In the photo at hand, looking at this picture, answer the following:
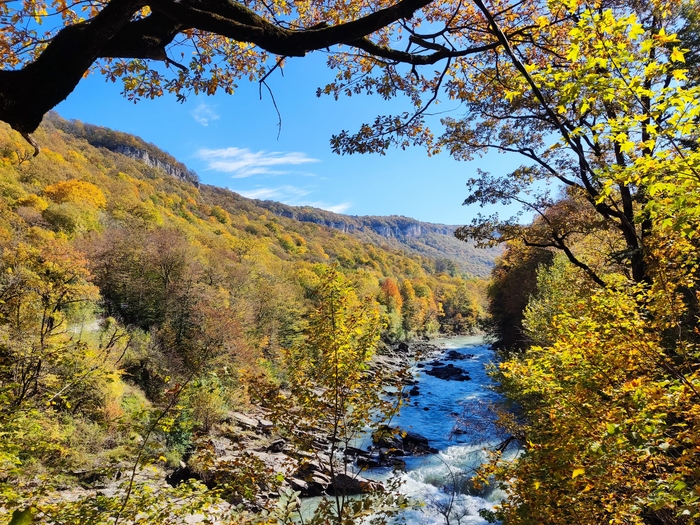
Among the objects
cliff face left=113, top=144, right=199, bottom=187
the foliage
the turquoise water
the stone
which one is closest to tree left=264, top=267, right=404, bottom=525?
the turquoise water

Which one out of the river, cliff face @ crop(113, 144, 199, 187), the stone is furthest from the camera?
cliff face @ crop(113, 144, 199, 187)

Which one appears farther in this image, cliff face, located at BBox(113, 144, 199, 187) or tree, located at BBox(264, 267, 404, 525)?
cliff face, located at BBox(113, 144, 199, 187)

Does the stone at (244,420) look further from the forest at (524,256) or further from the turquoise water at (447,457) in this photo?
the turquoise water at (447,457)

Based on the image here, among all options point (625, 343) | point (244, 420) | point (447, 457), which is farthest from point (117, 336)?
point (625, 343)

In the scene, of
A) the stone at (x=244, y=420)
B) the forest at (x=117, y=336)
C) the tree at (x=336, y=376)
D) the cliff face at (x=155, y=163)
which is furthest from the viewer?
the cliff face at (x=155, y=163)

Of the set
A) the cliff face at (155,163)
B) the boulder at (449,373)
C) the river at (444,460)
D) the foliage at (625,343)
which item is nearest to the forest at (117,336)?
the foliage at (625,343)

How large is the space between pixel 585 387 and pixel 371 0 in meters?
5.30

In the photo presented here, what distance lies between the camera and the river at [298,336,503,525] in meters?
13.0

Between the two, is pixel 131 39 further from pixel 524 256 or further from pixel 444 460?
pixel 444 460

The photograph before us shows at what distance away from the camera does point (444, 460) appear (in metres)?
16.6

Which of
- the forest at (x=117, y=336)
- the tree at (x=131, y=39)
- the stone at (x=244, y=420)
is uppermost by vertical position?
the tree at (x=131, y=39)

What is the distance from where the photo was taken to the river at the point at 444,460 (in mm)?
13039

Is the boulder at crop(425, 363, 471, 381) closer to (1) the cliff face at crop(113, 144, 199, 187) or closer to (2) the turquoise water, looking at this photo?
(2) the turquoise water

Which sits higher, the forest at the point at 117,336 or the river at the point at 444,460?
the forest at the point at 117,336
